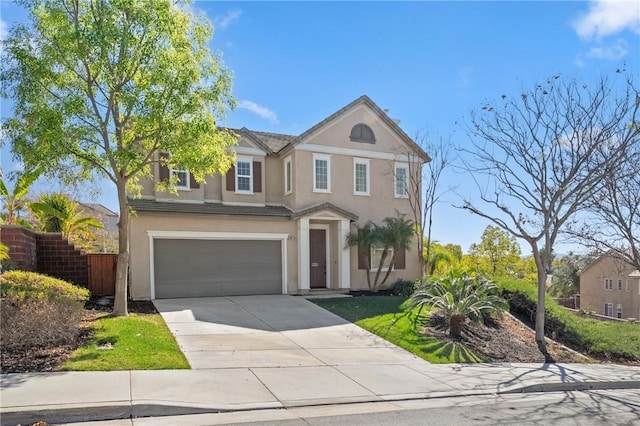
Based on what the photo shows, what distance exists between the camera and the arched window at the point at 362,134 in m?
20.7

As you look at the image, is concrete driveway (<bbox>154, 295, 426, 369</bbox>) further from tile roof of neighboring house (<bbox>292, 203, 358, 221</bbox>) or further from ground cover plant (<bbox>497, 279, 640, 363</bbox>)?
ground cover plant (<bbox>497, 279, 640, 363</bbox>)

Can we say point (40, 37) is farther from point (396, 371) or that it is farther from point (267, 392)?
point (396, 371)

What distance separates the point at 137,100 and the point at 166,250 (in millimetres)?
7278

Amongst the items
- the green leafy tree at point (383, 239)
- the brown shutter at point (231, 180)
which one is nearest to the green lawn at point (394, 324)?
the green leafy tree at point (383, 239)

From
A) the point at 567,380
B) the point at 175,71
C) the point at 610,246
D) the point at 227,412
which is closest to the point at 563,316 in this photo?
the point at 610,246

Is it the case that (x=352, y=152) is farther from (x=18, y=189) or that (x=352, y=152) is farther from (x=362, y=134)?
(x=18, y=189)

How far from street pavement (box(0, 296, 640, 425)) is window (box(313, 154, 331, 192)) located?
767 cm

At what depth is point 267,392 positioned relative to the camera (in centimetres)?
710

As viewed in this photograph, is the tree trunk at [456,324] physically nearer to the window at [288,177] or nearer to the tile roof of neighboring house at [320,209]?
the tile roof of neighboring house at [320,209]

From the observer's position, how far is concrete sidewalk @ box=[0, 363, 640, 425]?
5.95 meters

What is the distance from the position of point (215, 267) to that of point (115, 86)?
8.23 metres

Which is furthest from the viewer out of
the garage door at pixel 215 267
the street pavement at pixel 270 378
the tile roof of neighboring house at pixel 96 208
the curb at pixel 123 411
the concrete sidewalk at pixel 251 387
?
the tile roof of neighboring house at pixel 96 208

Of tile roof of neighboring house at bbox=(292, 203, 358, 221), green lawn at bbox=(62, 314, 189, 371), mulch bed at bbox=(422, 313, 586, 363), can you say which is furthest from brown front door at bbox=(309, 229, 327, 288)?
green lawn at bbox=(62, 314, 189, 371)

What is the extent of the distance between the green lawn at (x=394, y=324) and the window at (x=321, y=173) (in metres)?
4.90
